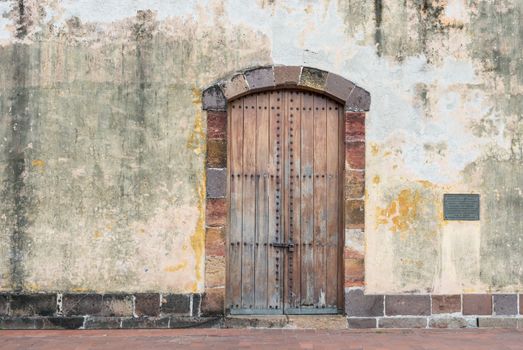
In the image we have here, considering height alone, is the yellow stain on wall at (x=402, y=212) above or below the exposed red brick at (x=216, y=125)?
below

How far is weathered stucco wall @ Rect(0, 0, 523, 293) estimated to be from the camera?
702 cm

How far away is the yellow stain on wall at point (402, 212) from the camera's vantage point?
715 cm

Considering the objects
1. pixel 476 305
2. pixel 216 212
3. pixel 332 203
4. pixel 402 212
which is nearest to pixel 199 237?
pixel 216 212

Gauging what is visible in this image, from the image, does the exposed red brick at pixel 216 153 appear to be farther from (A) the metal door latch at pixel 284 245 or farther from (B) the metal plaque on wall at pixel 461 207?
(B) the metal plaque on wall at pixel 461 207

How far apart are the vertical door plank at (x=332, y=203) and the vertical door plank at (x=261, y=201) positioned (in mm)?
706

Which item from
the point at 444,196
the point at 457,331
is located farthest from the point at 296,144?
the point at 457,331

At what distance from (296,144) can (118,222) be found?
2.18 m

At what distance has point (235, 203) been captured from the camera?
721 cm

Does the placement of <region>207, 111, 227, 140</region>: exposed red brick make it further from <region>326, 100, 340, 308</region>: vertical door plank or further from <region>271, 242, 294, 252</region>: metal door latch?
<region>271, 242, 294, 252</region>: metal door latch

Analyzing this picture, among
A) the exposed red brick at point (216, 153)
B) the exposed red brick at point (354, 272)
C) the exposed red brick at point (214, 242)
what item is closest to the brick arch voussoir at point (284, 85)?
the exposed red brick at point (216, 153)

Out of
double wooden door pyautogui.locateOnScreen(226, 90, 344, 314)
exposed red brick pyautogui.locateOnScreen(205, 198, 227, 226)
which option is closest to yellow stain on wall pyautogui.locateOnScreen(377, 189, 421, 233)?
double wooden door pyautogui.locateOnScreen(226, 90, 344, 314)

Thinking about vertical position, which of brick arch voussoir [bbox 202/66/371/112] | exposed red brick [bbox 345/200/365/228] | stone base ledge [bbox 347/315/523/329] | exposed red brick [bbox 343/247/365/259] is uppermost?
brick arch voussoir [bbox 202/66/371/112]

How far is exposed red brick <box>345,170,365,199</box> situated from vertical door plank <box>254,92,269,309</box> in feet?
2.98

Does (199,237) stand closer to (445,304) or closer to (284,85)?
(284,85)
